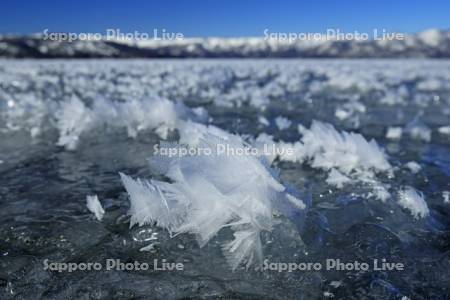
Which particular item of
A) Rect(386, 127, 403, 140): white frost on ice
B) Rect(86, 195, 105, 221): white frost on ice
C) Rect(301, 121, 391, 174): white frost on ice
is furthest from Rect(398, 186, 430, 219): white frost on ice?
Rect(386, 127, 403, 140): white frost on ice

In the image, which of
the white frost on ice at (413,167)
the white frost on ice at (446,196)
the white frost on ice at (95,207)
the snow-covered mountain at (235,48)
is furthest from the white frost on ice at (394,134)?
the snow-covered mountain at (235,48)

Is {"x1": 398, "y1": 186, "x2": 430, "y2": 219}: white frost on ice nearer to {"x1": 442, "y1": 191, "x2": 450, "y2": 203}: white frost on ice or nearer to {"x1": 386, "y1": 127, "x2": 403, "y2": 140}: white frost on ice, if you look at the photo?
{"x1": 442, "y1": 191, "x2": 450, "y2": 203}: white frost on ice

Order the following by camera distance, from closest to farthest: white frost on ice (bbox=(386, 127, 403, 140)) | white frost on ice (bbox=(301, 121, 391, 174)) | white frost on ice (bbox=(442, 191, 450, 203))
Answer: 1. white frost on ice (bbox=(442, 191, 450, 203))
2. white frost on ice (bbox=(301, 121, 391, 174))
3. white frost on ice (bbox=(386, 127, 403, 140))

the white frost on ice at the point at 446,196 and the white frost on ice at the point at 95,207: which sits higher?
the white frost on ice at the point at 95,207

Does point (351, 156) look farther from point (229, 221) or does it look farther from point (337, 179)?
point (229, 221)

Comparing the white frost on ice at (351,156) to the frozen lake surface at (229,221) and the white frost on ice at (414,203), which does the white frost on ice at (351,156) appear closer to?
the frozen lake surface at (229,221)

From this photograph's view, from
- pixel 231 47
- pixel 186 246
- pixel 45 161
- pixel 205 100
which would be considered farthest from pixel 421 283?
pixel 231 47

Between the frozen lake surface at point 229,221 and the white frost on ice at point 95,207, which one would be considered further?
the white frost on ice at point 95,207
